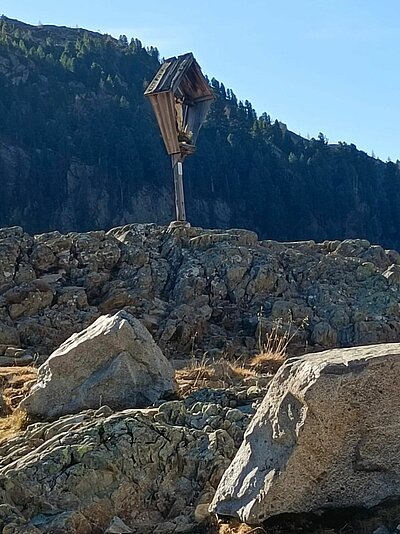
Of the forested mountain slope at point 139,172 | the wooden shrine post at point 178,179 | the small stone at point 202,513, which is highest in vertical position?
the forested mountain slope at point 139,172

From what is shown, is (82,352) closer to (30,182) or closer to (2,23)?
(30,182)

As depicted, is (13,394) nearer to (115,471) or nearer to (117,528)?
(115,471)

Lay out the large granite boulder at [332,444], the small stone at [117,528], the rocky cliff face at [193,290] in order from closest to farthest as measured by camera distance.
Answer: the large granite boulder at [332,444]
the small stone at [117,528]
the rocky cliff face at [193,290]

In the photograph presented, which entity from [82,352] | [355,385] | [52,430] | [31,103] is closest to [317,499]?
[355,385]

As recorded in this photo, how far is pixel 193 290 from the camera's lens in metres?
10.7

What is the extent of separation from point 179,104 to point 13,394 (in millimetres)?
7166

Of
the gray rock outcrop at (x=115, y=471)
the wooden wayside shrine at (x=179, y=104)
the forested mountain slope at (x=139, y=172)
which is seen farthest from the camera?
the forested mountain slope at (x=139, y=172)

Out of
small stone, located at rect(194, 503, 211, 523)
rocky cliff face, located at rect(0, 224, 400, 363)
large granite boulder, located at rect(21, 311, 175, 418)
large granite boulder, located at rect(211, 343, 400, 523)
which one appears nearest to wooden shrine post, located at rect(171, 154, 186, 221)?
rocky cliff face, located at rect(0, 224, 400, 363)

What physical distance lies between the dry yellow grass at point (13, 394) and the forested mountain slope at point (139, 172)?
54.3 metres

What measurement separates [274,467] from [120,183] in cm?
6578

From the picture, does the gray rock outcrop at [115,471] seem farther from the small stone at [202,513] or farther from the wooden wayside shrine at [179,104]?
the wooden wayside shrine at [179,104]

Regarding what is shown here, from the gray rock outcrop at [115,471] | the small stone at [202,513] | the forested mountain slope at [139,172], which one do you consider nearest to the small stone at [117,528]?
the gray rock outcrop at [115,471]

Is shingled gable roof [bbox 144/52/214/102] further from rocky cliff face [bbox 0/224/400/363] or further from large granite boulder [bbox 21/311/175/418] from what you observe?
large granite boulder [bbox 21/311/175/418]

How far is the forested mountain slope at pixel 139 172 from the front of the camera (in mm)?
66125
